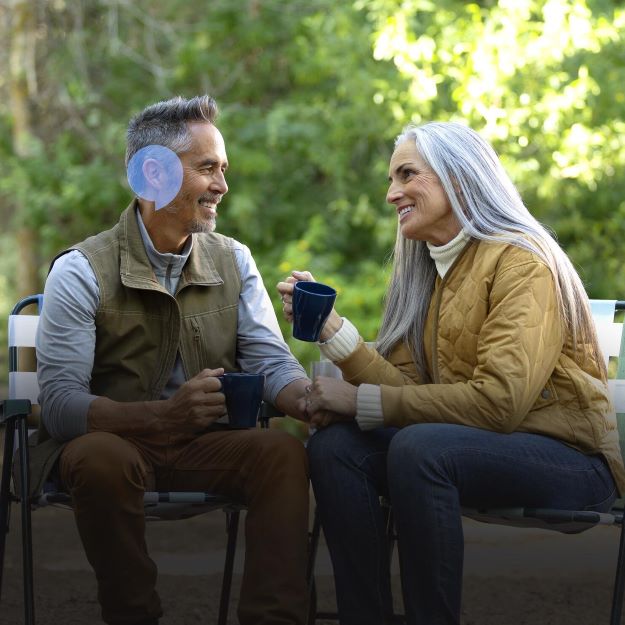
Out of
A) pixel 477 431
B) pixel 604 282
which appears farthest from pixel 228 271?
pixel 604 282

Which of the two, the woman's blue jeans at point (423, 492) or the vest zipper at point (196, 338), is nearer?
the woman's blue jeans at point (423, 492)

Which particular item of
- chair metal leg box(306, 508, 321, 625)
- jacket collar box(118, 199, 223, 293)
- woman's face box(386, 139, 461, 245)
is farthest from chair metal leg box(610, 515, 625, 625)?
jacket collar box(118, 199, 223, 293)

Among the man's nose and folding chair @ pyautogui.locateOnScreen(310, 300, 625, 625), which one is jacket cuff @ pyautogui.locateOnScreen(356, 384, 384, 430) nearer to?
folding chair @ pyautogui.locateOnScreen(310, 300, 625, 625)

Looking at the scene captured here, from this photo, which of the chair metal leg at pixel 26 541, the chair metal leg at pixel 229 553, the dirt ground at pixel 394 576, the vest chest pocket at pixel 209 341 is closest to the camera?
the chair metal leg at pixel 26 541

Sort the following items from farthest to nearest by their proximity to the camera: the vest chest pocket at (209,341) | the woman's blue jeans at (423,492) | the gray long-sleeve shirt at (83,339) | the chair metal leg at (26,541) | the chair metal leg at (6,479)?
the vest chest pocket at (209,341), the chair metal leg at (6,479), the gray long-sleeve shirt at (83,339), the chair metal leg at (26,541), the woman's blue jeans at (423,492)

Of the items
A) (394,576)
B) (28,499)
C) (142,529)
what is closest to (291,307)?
(142,529)

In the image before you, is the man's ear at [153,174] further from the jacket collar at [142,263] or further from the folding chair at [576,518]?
the folding chair at [576,518]

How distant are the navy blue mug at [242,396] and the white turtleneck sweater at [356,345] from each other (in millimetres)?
226

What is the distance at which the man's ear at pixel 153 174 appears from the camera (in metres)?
3.37

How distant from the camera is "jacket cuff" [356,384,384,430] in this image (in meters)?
2.96

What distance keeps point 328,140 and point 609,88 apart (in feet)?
6.22

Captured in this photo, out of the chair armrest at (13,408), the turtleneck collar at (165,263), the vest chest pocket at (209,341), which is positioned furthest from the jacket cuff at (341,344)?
the chair armrest at (13,408)

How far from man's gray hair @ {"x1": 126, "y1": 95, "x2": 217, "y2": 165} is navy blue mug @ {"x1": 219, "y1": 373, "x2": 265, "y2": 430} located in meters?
0.72

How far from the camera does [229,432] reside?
3199 millimetres
